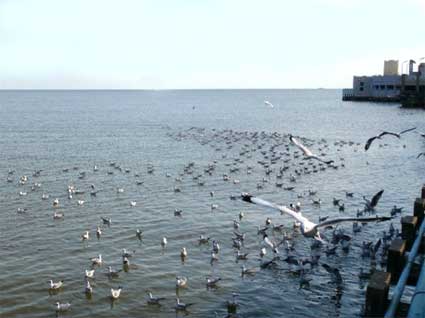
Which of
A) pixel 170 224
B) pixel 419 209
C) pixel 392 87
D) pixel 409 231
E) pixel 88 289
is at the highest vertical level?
pixel 392 87

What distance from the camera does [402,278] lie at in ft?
37.6

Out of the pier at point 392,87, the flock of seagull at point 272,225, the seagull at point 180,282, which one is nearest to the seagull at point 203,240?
the flock of seagull at point 272,225

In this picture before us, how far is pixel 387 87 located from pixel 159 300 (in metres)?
142

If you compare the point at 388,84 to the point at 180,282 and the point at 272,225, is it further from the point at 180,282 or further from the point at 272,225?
the point at 180,282

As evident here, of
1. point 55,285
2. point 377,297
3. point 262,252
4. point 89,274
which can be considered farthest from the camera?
point 262,252

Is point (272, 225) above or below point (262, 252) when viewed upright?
above

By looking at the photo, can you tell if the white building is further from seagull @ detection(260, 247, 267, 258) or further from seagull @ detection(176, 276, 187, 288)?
seagull @ detection(176, 276, 187, 288)

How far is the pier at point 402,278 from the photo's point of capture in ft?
33.6

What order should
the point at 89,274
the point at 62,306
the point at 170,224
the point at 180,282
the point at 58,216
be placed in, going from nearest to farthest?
the point at 62,306 < the point at 180,282 < the point at 89,274 < the point at 170,224 < the point at 58,216

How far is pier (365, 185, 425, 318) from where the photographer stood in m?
10.2

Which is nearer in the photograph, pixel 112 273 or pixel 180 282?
pixel 180 282

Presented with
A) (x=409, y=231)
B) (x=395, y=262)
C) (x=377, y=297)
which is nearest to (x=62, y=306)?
(x=395, y=262)

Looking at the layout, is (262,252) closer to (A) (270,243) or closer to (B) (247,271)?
(A) (270,243)

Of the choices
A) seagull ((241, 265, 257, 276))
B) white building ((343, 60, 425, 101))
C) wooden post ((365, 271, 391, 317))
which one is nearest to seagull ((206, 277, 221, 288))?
seagull ((241, 265, 257, 276))
